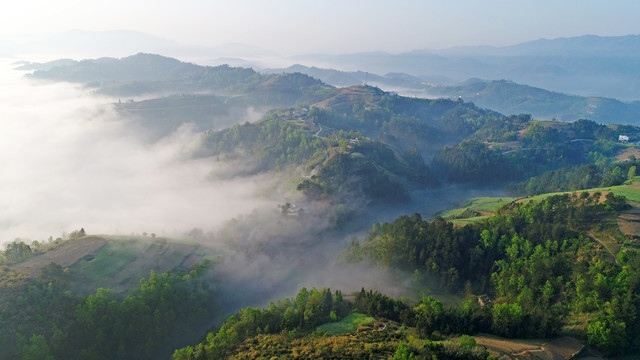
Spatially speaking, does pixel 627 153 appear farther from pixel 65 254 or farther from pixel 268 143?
pixel 65 254

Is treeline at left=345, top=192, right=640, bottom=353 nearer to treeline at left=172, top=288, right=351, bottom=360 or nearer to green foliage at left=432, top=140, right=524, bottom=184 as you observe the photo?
treeline at left=172, top=288, right=351, bottom=360

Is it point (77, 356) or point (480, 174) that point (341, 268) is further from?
point (480, 174)

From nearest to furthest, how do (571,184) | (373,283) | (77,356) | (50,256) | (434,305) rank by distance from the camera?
(434,305), (77,356), (50,256), (373,283), (571,184)

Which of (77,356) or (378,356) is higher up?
(378,356)

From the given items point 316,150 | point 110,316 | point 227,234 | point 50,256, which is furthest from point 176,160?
point 110,316

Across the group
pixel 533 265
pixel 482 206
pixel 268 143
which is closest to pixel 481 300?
pixel 533 265

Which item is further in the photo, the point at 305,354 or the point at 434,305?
the point at 434,305

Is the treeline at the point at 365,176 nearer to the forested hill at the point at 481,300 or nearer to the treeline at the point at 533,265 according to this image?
the treeline at the point at 533,265

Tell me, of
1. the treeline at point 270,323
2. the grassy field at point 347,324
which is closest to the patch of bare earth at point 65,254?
the treeline at point 270,323
